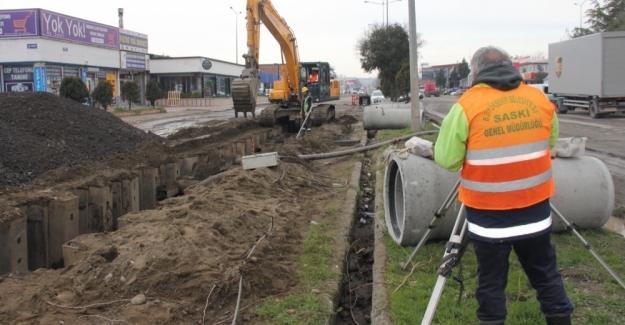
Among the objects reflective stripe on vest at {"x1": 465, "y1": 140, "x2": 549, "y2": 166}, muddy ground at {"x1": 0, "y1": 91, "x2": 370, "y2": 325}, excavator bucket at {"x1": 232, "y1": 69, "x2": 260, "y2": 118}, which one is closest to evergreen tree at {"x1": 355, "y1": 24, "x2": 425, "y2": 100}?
excavator bucket at {"x1": 232, "y1": 69, "x2": 260, "y2": 118}

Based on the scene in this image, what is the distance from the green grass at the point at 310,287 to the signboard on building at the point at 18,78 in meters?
34.8

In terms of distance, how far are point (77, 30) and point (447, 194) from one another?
127 feet

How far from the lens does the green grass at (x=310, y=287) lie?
14.6 feet

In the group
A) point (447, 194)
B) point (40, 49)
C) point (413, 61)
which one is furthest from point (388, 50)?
point (447, 194)

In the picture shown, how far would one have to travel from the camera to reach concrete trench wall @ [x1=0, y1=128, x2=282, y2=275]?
6.45m

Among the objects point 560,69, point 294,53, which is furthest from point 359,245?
point 560,69

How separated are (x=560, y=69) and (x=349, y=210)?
2509 centimetres

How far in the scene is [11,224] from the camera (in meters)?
6.40

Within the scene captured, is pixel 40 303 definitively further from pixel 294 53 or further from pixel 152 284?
pixel 294 53

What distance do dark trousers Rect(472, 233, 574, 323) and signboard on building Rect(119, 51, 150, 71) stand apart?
44667mm

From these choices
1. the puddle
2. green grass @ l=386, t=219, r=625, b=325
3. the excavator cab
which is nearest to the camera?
green grass @ l=386, t=219, r=625, b=325

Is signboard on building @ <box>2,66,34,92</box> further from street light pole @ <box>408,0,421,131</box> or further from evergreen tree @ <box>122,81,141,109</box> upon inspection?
street light pole @ <box>408,0,421,131</box>

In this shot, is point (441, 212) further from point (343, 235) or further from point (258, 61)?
point (258, 61)

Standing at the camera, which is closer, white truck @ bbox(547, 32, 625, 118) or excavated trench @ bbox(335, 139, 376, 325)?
excavated trench @ bbox(335, 139, 376, 325)
